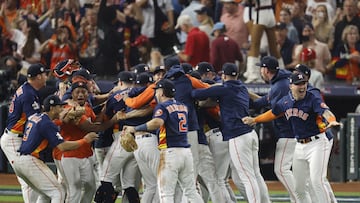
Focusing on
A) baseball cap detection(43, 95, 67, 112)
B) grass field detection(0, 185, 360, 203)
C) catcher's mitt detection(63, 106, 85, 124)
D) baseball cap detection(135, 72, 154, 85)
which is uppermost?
baseball cap detection(43, 95, 67, 112)

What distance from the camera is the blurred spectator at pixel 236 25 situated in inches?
794

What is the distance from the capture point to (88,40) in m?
21.3

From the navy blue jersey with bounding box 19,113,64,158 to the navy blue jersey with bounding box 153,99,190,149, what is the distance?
3.93ft

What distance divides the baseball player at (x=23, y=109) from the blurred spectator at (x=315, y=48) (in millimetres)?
6315

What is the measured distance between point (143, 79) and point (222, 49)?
494cm

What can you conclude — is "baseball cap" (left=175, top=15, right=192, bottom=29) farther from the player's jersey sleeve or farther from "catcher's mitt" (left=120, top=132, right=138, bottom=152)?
"catcher's mitt" (left=120, top=132, right=138, bottom=152)

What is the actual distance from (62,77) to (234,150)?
242 cm

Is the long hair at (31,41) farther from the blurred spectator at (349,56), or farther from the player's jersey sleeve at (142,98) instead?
the player's jersey sleeve at (142,98)

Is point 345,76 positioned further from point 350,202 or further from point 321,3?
point 350,202

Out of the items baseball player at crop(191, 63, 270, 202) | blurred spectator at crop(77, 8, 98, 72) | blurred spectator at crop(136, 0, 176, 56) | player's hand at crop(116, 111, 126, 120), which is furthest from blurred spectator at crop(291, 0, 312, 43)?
player's hand at crop(116, 111, 126, 120)

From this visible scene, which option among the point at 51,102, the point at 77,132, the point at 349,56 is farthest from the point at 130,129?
the point at 349,56

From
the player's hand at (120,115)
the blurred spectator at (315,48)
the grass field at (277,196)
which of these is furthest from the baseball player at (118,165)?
the blurred spectator at (315,48)

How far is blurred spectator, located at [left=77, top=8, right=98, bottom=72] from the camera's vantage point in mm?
21078

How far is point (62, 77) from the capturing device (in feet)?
49.9
